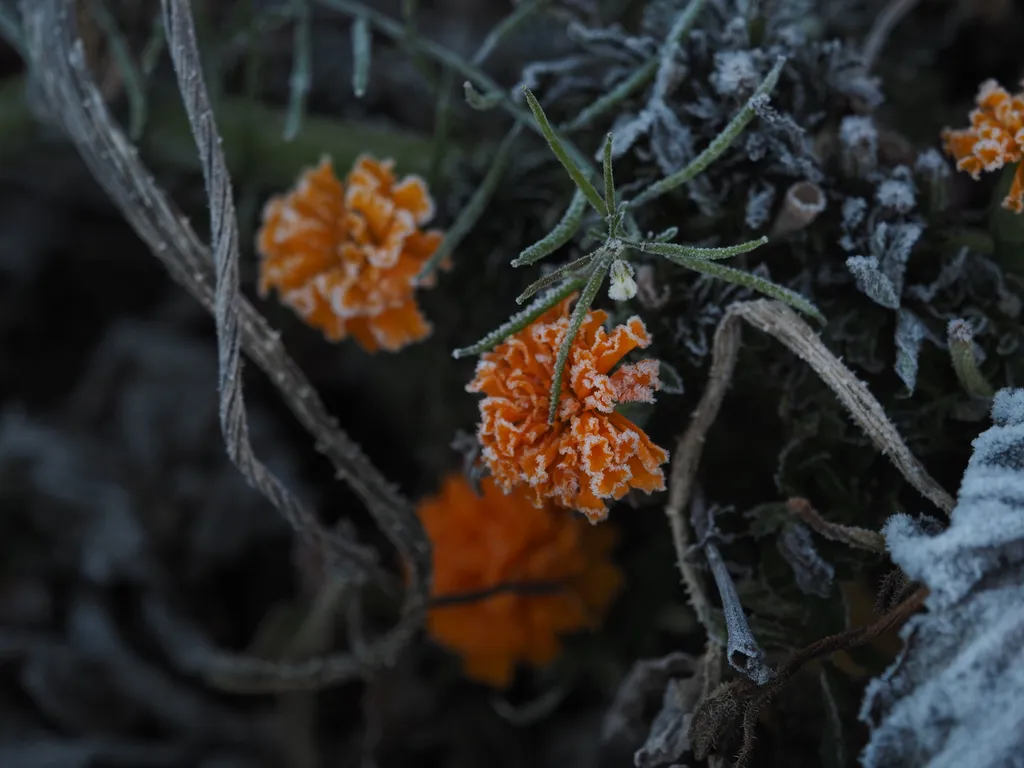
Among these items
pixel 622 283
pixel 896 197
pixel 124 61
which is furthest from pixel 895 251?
pixel 124 61

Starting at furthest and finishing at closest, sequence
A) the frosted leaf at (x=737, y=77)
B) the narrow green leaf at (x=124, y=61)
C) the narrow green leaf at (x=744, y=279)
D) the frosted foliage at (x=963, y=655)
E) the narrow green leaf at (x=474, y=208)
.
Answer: the narrow green leaf at (x=124, y=61) < the narrow green leaf at (x=474, y=208) < the frosted leaf at (x=737, y=77) < the narrow green leaf at (x=744, y=279) < the frosted foliage at (x=963, y=655)

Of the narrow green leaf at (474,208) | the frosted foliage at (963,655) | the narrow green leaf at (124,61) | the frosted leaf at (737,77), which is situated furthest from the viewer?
the narrow green leaf at (124,61)

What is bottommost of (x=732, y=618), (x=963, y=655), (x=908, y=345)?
(x=963, y=655)

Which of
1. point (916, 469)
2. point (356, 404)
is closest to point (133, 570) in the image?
point (356, 404)

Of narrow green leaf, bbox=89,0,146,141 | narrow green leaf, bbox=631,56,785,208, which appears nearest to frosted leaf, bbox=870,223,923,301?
narrow green leaf, bbox=631,56,785,208

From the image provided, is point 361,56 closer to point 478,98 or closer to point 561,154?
point 478,98

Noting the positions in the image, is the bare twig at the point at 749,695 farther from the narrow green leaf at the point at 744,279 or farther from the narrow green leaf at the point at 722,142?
the narrow green leaf at the point at 722,142

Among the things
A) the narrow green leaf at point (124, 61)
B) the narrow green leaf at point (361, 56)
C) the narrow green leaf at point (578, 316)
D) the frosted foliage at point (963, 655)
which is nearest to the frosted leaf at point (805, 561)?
the frosted foliage at point (963, 655)
